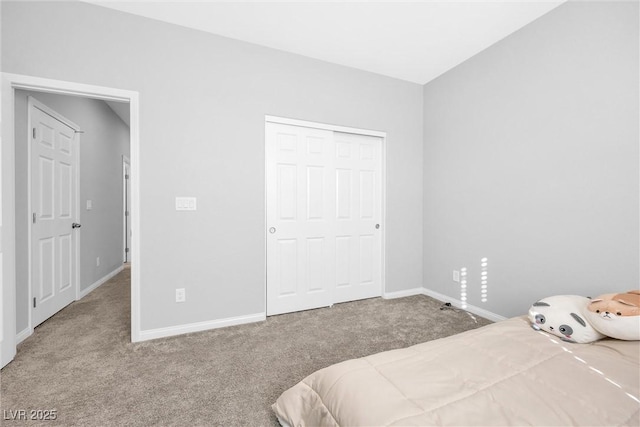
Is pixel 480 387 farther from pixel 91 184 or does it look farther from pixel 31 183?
pixel 91 184

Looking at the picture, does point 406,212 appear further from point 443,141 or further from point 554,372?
point 554,372

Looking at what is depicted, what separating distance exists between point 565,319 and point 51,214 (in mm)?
4456

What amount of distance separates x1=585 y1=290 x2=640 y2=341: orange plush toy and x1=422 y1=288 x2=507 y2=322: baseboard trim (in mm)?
1352

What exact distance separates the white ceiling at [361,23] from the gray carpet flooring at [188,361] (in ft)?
9.26

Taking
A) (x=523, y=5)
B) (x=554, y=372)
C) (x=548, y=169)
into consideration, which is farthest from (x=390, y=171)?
(x=554, y=372)

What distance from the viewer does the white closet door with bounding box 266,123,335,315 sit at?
3037 mm

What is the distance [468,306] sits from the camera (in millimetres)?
3123

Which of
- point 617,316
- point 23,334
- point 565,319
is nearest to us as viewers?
point 617,316

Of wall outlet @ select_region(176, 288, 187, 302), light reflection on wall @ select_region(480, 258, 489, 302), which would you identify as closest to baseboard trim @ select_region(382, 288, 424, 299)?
light reflection on wall @ select_region(480, 258, 489, 302)

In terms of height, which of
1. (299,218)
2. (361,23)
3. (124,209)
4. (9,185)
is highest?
(361,23)

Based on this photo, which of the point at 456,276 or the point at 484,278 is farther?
the point at 456,276

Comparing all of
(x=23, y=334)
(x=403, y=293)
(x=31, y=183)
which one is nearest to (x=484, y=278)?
(x=403, y=293)

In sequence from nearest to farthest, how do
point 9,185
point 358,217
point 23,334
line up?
point 9,185
point 23,334
point 358,217

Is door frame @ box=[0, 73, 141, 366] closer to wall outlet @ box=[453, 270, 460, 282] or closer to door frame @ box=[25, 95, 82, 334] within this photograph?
door frame @ box=[25, 95, 82, 334]
